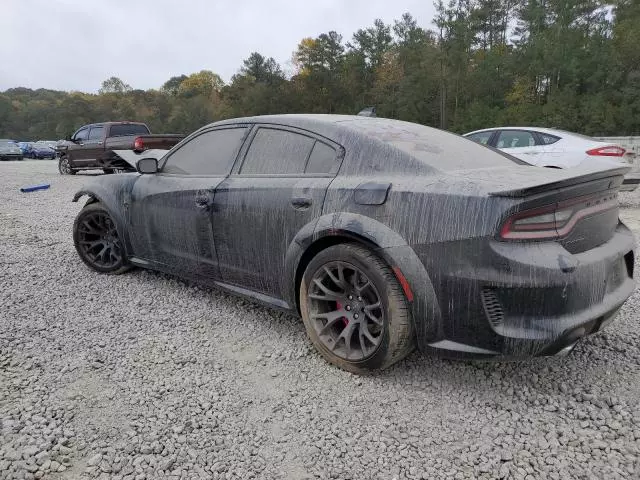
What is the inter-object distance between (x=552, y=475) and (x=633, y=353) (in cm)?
138

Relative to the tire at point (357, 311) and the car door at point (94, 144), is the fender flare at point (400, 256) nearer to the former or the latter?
the tire at point (357, 311)

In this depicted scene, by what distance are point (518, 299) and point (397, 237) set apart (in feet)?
2.09

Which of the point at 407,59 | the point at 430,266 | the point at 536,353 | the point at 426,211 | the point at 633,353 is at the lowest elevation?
the point at 633,353

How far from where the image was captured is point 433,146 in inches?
113

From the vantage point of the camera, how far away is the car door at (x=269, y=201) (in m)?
2.84

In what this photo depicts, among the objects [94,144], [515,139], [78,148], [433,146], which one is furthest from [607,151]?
[78,148]

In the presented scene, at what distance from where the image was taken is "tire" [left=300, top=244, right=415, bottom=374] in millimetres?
2438

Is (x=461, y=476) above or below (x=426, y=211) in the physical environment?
below

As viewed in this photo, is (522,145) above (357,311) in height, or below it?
above

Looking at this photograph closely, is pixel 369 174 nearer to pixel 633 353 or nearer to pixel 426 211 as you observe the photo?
pixel 426 211

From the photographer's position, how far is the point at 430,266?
2.31m

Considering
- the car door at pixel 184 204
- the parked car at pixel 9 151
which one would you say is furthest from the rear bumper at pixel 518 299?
the parked car at pixel 9 151

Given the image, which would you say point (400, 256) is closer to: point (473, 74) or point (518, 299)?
point (518, 299)

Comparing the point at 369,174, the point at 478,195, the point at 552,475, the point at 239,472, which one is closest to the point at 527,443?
the point at 552,475
